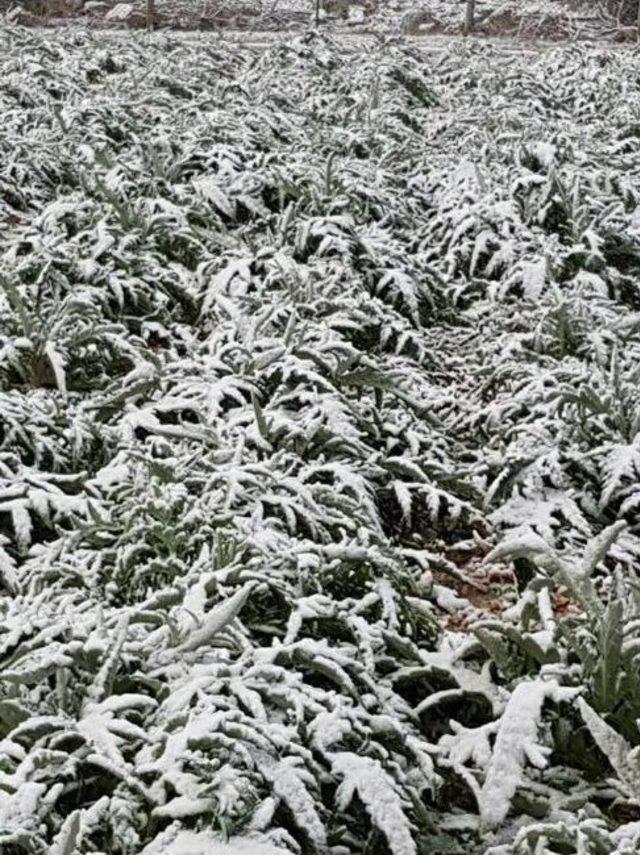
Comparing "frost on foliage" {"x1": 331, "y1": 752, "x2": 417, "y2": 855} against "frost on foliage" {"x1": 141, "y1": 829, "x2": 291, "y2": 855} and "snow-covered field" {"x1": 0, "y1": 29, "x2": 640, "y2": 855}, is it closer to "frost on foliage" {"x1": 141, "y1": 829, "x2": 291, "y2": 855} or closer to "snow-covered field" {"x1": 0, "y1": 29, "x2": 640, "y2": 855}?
"snow-covered field" {"x1": 0, "y1": 29, "x2": 640, "y2": 855}

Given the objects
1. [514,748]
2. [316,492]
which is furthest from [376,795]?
[316,492]

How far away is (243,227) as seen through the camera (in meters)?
6.70

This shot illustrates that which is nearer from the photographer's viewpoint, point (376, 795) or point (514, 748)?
point (376, 795)

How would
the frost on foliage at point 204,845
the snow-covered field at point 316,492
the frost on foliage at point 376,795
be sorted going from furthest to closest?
the snow-covered field at point 316,492 → the frost on foliage at point 376,795 → the frost on foliage at point 204,845

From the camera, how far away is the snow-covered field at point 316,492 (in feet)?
8.50

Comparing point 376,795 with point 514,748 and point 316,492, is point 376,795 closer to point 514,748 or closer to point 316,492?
point 514,748

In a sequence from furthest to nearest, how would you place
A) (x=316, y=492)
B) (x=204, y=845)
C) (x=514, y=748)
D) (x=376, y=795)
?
(x=316, y=492) < (x=514, y=748) < (x=376, y=795) < (x=204, y=845)

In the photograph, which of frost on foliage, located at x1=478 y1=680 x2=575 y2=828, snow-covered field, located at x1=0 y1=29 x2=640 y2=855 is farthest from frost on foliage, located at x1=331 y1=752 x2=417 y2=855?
frost on foliage, located at x1=478 y1=680 x2=575 y2=828

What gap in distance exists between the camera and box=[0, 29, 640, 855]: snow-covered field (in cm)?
259

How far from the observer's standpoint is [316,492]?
12.5 ft

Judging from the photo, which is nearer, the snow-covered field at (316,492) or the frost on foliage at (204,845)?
the frost on foliage at (204,845)

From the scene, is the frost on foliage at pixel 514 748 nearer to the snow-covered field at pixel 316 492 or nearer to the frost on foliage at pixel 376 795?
the snow-covered field at pixel 316 492

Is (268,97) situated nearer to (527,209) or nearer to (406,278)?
(527,209)

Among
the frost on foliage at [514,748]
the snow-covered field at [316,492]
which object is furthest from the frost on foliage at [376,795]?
the frost on foliage at [514,748]
